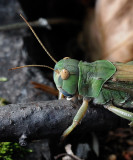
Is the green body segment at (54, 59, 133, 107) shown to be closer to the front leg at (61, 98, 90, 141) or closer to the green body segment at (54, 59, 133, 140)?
the green body segment at (54, 59, 133, 140)

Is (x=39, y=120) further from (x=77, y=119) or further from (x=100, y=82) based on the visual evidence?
(x=100, y=82)

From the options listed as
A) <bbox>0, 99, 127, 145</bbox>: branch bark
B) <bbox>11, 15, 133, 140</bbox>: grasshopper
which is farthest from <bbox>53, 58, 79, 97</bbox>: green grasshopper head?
<bbox>0, 99, 127, 145</bbox>: branch bark

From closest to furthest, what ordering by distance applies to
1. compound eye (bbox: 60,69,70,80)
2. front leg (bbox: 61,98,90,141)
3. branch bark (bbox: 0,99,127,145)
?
branch bark (bbox: 0,99,127,145) < front leg (bbox: 61,98,90,141) < compound eye (bbox: 60,69,70,80)

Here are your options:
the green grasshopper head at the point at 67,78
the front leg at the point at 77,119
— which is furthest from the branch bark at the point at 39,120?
the green grasshopper head at the point at 67,78

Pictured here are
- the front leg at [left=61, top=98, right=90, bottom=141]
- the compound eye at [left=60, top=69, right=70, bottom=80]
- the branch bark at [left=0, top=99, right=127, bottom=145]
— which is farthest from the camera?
the compound eye at [left=60, top=69, right=70, bottom=80]

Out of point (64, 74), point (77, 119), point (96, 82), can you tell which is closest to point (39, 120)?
point (77, 119)

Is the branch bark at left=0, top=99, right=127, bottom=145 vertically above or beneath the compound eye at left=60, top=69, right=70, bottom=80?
beneath

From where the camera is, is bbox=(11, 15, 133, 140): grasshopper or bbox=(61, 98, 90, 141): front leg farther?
bbox=(11, 15, 133, 140): grasshopper
